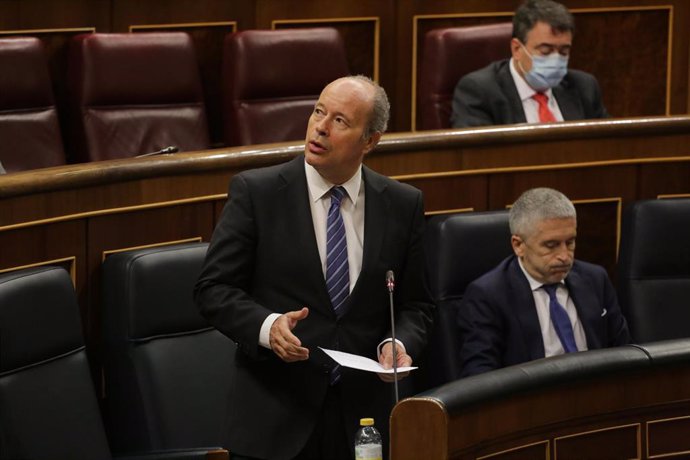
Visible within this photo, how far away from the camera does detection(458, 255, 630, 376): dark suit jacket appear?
1446 millimetres

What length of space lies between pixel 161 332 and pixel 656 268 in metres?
0.66

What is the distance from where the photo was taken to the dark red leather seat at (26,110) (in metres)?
1.79

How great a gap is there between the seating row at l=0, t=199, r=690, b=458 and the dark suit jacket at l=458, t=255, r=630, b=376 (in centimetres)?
8

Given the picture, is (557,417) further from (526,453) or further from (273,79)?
(273,79)

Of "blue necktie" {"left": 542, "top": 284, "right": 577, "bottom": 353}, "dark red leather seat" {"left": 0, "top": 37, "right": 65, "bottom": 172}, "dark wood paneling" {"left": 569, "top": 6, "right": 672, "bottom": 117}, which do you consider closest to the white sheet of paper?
"blue necktie" {"left": 542, "top": 284, "right": 577, "bottom": 353}

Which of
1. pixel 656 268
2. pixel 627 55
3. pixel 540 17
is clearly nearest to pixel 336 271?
pixel 656 268

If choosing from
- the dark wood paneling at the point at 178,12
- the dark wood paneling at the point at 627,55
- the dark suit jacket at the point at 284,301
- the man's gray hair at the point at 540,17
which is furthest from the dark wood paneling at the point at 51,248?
the dark wood paneling at the point at 627,55

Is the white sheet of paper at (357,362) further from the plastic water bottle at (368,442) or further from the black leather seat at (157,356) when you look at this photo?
the black leather seat at (157,356)

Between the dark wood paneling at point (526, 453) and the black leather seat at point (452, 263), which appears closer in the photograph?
the dark wood paneling at point (526, 453)

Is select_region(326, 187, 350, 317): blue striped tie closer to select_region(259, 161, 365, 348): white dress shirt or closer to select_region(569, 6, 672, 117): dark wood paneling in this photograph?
select_region(259, 161, 365, 348): white dress shirt

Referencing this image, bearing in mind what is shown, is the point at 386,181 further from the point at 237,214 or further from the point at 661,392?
the point at 661,392

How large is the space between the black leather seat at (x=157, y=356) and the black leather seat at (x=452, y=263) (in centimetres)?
27

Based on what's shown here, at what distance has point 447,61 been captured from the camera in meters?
2.10

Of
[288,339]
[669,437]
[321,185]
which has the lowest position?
[669,437]
